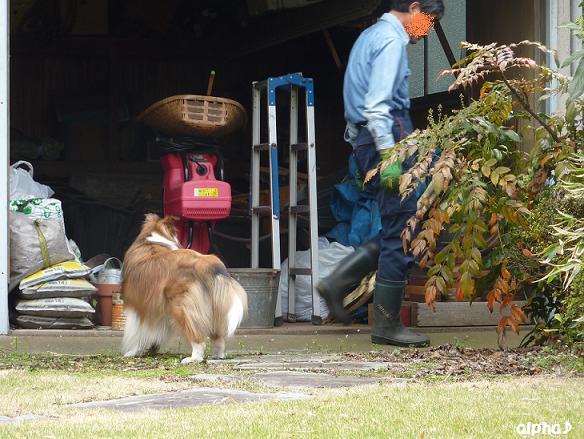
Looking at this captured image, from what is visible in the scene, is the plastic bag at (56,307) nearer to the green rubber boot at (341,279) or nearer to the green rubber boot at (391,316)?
the green rubber boot at (341,279)

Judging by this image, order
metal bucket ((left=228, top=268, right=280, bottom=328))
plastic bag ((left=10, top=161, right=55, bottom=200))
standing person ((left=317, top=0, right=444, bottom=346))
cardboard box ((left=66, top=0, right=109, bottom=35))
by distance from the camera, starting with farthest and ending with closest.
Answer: cardboard box ((left=66, top=0, right=109, bottom=35)) < plastic bag ((left=10, top=161, right=55, bottom=200)) < metal bucket ((left=228, top=268, right=280, bottom=328)) < standing person ((left=317, top=0, right=444, bottom=346))

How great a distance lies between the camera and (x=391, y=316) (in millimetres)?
7285

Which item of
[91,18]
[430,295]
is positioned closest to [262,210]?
[430,295]

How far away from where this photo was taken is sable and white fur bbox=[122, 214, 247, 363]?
6430 millimetres

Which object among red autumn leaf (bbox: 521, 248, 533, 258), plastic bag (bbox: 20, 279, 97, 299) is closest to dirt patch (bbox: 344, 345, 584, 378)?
red autumn leaf (bbox: 521, 248, 533, 258)

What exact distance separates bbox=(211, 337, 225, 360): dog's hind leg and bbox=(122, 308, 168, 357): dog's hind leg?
32cm

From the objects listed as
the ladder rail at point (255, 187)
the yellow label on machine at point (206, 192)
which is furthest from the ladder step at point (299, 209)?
the yellow label on machine at point (206, 192)

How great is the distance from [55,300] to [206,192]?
1467 mm

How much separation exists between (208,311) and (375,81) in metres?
1.89

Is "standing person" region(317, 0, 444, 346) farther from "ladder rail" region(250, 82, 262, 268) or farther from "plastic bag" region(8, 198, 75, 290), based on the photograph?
"plastic bag" region(8, 198, 75, 290)

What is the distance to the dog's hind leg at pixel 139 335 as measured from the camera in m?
6.71

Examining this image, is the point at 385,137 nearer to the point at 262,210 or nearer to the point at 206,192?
the point at 206,192

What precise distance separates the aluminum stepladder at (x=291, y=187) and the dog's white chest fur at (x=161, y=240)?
68.0 inches

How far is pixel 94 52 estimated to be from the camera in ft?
37.1
